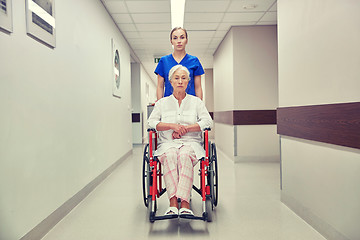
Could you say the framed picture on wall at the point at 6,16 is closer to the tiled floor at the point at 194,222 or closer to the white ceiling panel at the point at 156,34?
the tiled floor at the point at 194,222

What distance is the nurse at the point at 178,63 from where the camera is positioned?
2795 millimetres

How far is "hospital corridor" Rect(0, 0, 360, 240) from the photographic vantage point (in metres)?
1.84

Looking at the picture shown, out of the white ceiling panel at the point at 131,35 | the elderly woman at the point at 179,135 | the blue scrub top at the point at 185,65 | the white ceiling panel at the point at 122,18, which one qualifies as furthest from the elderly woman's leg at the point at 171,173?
the white ceiling panel at the point at 131,35

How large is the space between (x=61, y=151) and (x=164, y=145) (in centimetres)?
94

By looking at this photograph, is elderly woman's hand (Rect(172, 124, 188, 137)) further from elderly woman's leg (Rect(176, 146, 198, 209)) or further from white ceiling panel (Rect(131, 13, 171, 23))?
white ceiling panel (Rect(131, 13, 171, 23))

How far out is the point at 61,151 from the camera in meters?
2.61

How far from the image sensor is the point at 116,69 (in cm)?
540

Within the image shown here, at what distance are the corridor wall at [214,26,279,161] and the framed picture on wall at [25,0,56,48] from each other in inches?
151

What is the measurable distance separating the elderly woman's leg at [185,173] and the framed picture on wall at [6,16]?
1.49 metres

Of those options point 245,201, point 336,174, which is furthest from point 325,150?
point 245,201

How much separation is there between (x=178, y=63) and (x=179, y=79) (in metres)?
0.38

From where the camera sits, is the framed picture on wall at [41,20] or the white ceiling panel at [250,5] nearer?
the framed picture on wall at [41,20]

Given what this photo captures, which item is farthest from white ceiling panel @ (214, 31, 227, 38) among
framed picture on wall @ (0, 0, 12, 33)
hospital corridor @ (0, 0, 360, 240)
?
framed picture on wall @ (0, 0, 12, 33)

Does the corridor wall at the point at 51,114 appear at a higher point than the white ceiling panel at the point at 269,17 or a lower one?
lower
